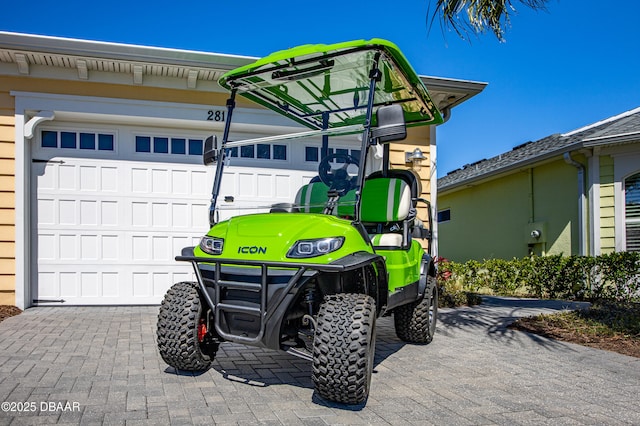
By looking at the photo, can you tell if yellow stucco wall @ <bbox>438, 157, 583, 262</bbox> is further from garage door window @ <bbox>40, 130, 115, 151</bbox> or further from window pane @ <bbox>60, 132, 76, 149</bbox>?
window pane @ <bbox>60, 132, 76, 149</bbox>

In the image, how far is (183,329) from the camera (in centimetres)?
357

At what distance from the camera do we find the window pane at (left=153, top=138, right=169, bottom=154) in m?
7.61

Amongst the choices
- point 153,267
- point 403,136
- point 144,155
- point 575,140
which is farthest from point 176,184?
point 575,140

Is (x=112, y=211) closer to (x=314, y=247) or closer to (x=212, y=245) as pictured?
(x=212, y=245)

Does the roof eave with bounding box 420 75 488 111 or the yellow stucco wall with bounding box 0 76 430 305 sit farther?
the roof eave with bounding box 420 75 488 111

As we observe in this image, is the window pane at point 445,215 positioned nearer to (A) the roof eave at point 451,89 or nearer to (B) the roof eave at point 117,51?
(A) the roof eave at point 451,89

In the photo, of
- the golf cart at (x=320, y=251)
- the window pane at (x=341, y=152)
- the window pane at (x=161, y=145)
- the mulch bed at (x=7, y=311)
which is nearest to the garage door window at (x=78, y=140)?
the window pane at (x=161, y=145)

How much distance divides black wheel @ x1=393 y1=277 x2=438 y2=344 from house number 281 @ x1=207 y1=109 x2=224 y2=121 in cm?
407

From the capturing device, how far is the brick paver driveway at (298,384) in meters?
3.05

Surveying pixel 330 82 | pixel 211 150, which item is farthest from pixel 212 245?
pixel 330 82

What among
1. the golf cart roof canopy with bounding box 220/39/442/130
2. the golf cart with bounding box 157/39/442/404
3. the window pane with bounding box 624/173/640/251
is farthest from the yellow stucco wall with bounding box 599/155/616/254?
the golf cart with bounding box 157/39/442/404

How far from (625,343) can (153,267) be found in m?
5.76

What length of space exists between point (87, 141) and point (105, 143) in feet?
0.78

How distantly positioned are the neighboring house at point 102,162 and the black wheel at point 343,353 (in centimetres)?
445
